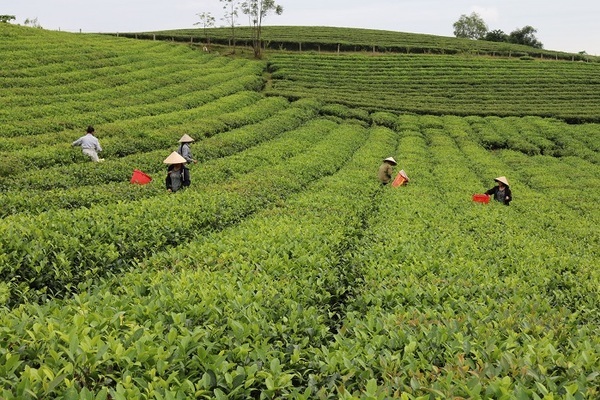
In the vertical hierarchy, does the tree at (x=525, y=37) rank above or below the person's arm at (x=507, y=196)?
above

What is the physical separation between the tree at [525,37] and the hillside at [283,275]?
97138mm

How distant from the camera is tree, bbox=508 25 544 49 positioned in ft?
354

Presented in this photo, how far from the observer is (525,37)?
10931cm

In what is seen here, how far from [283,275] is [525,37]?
120628 mm

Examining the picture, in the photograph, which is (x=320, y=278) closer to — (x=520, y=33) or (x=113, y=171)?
(x=113, y=171)

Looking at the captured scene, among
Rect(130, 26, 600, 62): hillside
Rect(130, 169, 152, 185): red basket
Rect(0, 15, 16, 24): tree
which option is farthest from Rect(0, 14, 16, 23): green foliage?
Rect(130, 169, 152, 185): red basket

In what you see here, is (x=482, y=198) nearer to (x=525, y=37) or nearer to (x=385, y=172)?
(x=385, y=172)

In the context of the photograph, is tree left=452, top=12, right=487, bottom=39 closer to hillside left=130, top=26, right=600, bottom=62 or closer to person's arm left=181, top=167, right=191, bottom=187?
hillside left=130, top=26, right=600, bottom=62

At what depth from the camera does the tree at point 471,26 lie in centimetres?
12719

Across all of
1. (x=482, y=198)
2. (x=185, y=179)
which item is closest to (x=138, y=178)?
(x=185, y=179)

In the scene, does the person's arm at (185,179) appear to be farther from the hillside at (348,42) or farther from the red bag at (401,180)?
the hillside at (348,42)

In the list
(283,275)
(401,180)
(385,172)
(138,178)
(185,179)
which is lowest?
(401,180)

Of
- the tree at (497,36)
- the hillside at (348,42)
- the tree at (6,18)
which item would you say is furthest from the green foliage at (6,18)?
the tree at (497,36)

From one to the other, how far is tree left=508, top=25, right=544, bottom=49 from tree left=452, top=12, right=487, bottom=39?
1688 cm
